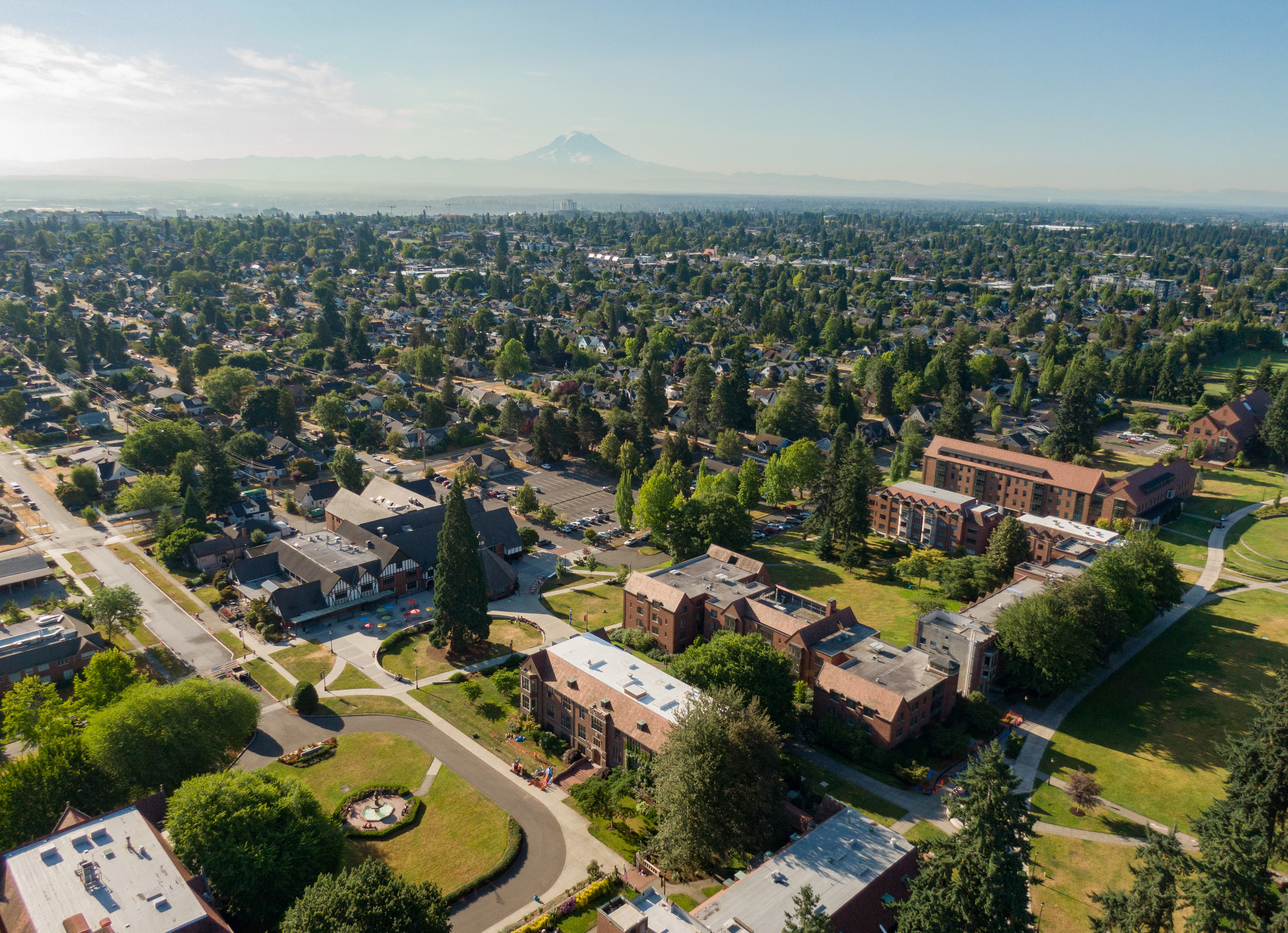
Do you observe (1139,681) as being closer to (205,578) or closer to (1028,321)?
(205,578)

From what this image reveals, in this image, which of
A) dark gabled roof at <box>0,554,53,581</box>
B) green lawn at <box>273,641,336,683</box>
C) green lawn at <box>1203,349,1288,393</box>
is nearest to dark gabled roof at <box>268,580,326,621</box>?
green lawn at <box>273,641,336,683</box>

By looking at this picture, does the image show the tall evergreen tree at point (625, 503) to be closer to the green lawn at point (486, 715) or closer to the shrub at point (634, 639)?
the shrub at point (634, 639)

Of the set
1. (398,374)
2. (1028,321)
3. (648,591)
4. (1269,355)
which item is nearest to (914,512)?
(648,591)

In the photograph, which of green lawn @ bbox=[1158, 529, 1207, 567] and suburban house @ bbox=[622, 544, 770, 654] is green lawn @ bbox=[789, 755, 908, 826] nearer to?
suburban house @ bbox=[622, 544, 770, 654]

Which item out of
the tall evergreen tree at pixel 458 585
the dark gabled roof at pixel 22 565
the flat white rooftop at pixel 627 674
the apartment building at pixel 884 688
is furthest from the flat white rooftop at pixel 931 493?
the dark gabled roof at pixel 22 565

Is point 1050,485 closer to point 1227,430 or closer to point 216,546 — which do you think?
point 1227,430
